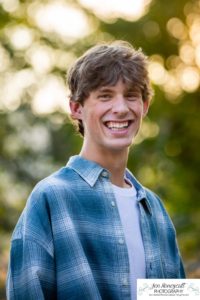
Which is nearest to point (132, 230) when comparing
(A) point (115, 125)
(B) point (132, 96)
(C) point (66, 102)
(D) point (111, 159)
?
(D) point (111, 159)

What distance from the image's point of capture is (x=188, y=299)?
10.8 ft

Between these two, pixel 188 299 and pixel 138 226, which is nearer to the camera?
pixel 188 299

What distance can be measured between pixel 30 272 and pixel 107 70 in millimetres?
873

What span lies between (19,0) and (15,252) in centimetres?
1000

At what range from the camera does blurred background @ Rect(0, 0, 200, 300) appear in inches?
481

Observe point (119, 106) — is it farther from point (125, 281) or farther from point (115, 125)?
point (125, 281)

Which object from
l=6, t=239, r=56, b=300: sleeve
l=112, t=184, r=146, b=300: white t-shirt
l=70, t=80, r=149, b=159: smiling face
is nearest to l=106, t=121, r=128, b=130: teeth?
l=70, t=80, r=149, b=159: smiling face

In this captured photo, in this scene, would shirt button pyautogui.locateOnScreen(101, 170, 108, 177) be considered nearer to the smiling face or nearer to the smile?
the smiling face

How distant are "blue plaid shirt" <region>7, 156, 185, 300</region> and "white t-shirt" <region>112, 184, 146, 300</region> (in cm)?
2

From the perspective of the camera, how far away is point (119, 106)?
3654mm

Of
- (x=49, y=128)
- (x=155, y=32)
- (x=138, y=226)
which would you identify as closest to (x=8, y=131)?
(x=49, y=128)

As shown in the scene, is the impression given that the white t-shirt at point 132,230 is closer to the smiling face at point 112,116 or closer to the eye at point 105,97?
the smiling face at point 112,116

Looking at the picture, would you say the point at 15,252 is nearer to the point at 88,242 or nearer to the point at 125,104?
the point at 88,242

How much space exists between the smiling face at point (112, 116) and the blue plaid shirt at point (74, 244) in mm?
112
